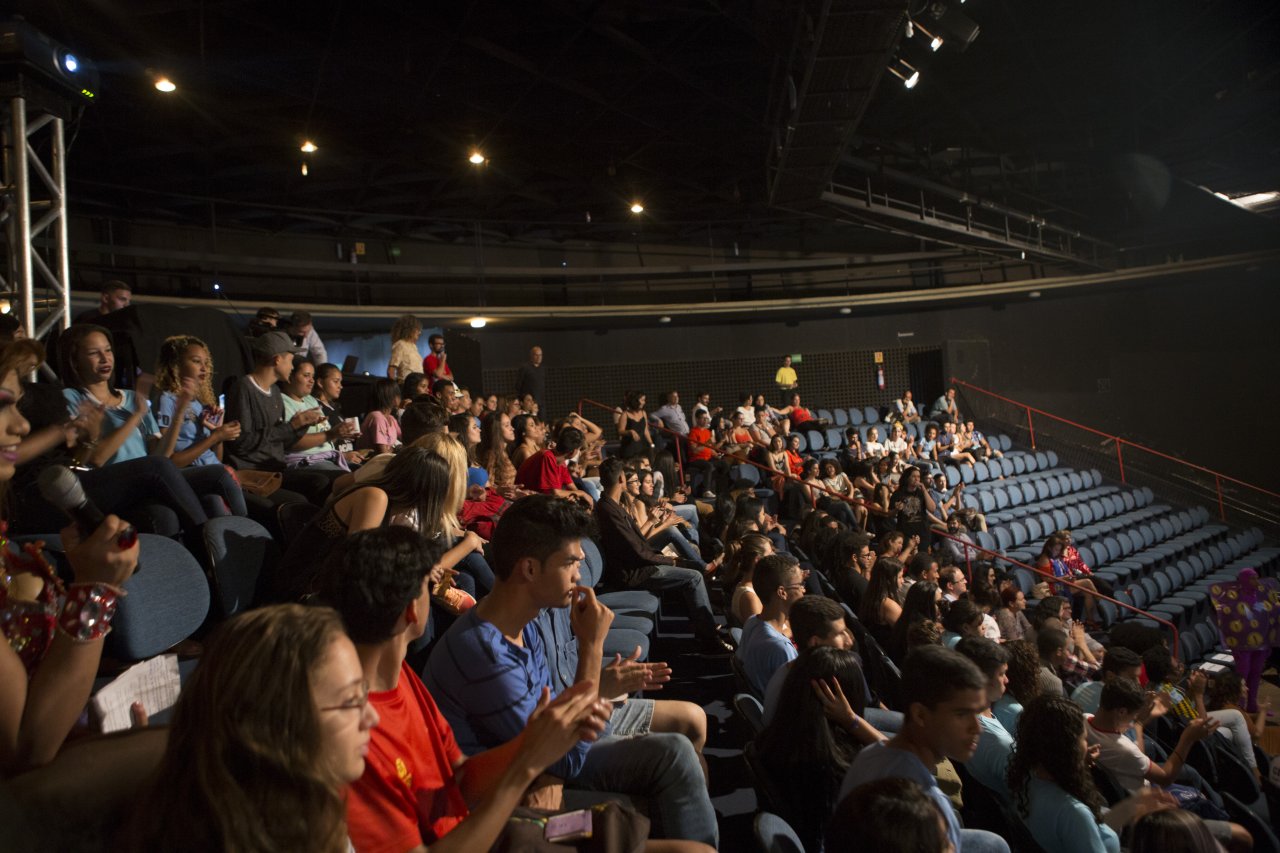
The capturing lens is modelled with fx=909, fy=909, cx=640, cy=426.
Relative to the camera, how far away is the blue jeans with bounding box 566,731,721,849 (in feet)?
7.41

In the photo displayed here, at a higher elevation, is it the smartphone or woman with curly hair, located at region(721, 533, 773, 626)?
the smartphone

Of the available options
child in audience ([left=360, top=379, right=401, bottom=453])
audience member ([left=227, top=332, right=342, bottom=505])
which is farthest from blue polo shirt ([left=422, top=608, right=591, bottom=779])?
child in audience ([left=360, top=379, right=401, bottom=453])

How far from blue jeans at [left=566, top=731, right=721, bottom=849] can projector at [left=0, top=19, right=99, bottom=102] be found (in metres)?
5.21

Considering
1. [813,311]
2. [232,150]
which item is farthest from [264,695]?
[813,311]

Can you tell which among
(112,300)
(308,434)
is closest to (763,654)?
(308,434)

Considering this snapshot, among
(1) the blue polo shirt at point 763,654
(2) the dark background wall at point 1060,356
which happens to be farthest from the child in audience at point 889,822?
(2) the dark background wall at point 1060,356

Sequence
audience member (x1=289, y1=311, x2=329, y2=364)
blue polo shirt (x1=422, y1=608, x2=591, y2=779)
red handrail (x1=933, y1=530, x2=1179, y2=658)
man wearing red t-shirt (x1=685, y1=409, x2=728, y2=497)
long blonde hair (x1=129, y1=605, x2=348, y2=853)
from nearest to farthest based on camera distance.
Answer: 1. long blonde hair (x1=129, y1=605, x2=348, y2=853)
2. blue polo shirt (x1=422, y1=608, x2=591, y2=779)
3. audience member (x1=289, y1=311, x2=329, y2=364)
4. red handrail (x1=933, y1=530, x2=1179, y2=658)
5. man wearing red t-shirt (x1=685, y1=409, x2=728, y2=497)

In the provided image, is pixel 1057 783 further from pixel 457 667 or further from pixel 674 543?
pixel 674 543

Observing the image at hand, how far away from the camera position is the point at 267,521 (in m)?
3.85

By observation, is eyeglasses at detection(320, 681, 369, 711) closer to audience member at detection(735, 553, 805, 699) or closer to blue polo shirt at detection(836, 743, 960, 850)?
blue polo shirt at detection(836, 743, 960, 850)

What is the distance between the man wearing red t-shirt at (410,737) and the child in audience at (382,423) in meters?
3.22

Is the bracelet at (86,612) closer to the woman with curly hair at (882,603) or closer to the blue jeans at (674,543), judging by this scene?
the woman with curly hair at (882,603)

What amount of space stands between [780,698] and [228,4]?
7.33 meters

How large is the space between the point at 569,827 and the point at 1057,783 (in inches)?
75.3
